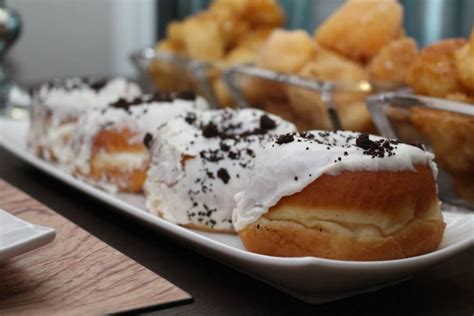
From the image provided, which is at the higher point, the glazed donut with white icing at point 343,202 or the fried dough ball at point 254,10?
the fried dough ball at point 254,10

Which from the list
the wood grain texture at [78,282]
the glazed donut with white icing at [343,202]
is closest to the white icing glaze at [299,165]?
the glazed donut with white icing at [343,202]

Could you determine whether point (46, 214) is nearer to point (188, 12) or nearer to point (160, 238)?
point (160, 238)

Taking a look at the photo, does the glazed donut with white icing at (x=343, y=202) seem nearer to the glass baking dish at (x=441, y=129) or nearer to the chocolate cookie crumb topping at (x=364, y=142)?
the chocolate cookie crumb topping at (x=364, y=142)

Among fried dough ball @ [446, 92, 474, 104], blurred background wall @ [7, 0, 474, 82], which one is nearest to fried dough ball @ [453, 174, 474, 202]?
fried dough ball @ [446, 92, 474, 104]

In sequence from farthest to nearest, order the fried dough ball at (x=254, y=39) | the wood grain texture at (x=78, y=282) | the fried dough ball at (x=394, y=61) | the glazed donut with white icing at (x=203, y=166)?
the fried dough ball at (x=254, y=39) → the fried dough ball at (x=394, y=61) → the glazed donut with white icing at (x=203, y=166) → the wood grain texture at (x=78, y=282)

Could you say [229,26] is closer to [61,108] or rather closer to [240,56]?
[240,56]

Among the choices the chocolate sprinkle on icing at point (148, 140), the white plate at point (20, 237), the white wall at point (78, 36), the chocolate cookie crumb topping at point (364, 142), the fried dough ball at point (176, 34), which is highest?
the chocolate cookie crumb topping at point (364, 142)
